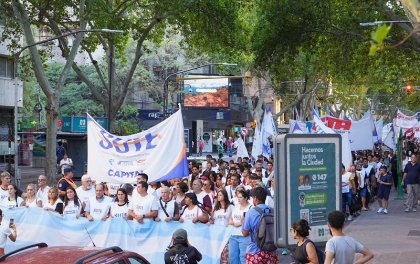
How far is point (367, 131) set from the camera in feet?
100

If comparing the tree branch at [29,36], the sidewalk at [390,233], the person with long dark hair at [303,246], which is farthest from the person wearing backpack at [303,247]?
the tree branch at [29,36]

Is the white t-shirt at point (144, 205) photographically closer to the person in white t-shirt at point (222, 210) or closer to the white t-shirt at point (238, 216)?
the person in white t-shirt at point (222, 210)

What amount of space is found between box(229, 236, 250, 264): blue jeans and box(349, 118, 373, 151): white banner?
19.1 m

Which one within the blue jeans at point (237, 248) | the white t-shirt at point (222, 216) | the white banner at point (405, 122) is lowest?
the blue jeans at point (237, 248)

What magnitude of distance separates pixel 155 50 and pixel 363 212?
37.2 metres

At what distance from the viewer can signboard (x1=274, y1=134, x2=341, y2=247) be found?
9.15 metres

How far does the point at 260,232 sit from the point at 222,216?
218cm

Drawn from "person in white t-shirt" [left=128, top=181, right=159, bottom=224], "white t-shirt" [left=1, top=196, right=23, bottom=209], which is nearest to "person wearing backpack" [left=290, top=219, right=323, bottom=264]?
"person in white t-shirt" [left=128, top=181, right=159, bottom=224]

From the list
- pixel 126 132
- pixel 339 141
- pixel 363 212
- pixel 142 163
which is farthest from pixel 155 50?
pixel 339 141

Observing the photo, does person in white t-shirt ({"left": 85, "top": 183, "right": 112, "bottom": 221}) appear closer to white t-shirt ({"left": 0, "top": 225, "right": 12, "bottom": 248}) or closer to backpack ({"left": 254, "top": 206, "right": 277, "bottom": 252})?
white t-shirt ({"left": 0, "top": 225, "right": 12, "bottom": 248})

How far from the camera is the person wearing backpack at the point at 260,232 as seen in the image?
1012 cm

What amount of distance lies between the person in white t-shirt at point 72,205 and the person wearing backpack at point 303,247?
18.5ft

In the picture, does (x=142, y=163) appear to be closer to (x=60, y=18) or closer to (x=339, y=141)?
(x=339, y=141)

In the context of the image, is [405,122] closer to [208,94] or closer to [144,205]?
[144,205]
